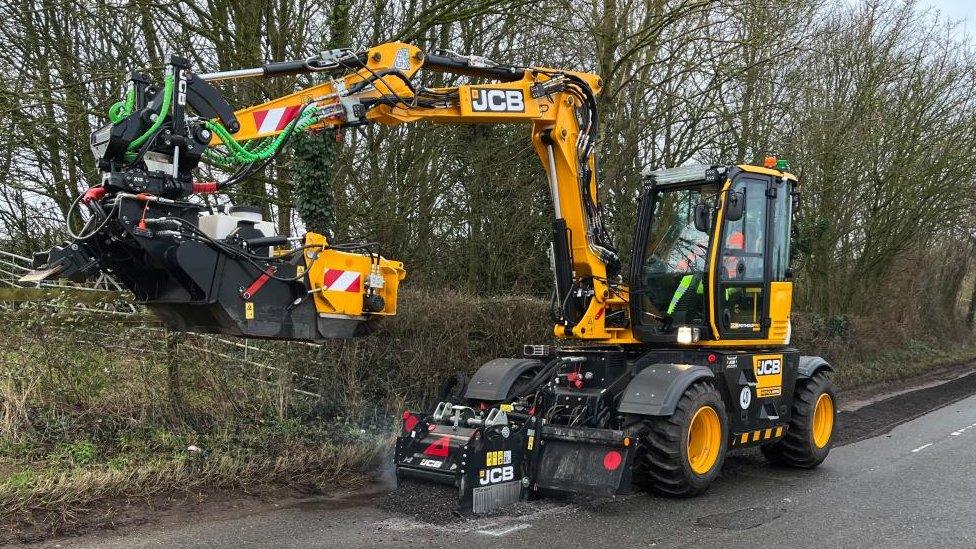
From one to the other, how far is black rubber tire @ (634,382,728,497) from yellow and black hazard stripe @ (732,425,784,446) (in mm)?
792

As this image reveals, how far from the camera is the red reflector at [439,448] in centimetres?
593

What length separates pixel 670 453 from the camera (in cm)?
648

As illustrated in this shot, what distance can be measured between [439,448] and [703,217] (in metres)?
3.23

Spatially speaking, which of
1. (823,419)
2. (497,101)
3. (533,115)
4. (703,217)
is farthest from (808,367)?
(497,101)

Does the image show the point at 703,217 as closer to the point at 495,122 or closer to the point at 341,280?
the point at 495,122

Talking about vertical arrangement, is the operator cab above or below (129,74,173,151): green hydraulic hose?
below

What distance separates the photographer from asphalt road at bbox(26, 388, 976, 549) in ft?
17.8

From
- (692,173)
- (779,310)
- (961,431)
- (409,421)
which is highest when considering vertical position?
(692,173)

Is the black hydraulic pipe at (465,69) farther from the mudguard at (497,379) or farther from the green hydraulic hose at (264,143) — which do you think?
the mudguard at (497,379)

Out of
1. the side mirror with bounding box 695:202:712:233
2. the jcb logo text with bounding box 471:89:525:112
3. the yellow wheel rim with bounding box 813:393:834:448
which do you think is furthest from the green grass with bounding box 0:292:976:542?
the yellow wheel rim with bounding box 813:393:834:448

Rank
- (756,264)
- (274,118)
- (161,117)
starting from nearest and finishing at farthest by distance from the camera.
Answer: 1. (161,117)
2. (274,118)
3. (756,264)

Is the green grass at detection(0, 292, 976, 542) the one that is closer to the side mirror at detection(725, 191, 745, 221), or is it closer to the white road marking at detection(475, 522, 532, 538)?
the white road marking at detection(475, 522, 532, 538)

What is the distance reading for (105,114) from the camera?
28.9 feet

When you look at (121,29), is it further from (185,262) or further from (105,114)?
(185,262)
